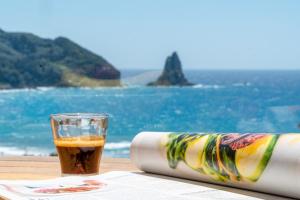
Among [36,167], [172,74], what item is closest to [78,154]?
[36,167]

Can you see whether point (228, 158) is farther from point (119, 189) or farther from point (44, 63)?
point (44, 63)

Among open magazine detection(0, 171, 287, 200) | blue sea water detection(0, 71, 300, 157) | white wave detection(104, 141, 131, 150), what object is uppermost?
open magazine detection(0, 171, 287, 200)

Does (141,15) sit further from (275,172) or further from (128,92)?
(275,172)

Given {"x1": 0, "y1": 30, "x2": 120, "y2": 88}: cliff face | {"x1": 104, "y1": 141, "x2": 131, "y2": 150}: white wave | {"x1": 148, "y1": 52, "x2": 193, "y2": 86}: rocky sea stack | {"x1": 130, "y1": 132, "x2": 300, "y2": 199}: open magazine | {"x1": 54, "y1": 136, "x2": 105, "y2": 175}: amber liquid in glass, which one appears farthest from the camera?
{"x1": 148, "y1": 52, "x2": 193, "y2": 86}: rocky sea stack

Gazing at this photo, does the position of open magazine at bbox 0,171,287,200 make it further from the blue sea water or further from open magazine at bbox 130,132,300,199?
the blue sea water

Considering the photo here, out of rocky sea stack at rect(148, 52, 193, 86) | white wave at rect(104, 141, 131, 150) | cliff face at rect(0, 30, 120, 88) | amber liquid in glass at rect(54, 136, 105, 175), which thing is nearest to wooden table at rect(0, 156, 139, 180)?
amber liquid in glass at rect(54, 136, 105, 175)

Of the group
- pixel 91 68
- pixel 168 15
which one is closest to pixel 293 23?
pixel 168 15
